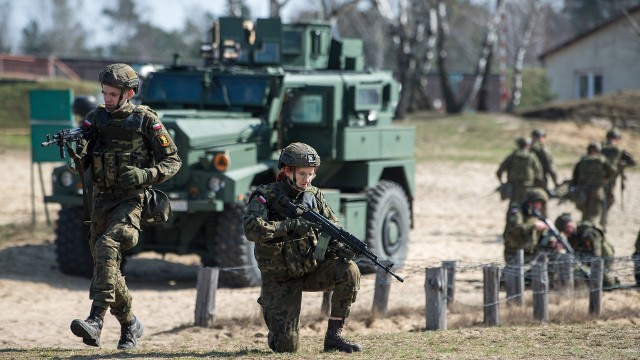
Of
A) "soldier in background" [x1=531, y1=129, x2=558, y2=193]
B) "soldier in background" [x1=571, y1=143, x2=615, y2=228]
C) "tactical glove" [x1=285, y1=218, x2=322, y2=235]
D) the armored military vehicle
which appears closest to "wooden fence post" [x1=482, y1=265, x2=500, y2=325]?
the armored military vehicle

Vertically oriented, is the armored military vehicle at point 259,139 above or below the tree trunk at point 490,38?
below

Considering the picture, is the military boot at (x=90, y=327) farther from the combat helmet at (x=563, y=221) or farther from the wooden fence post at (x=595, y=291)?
the combat helmet at (x=563, y=221)

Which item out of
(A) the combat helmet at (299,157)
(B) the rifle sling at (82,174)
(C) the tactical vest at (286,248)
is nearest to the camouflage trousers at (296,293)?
(C) the tactical vest at (286,248)

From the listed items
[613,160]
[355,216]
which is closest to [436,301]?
[355,216]

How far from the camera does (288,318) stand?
26.6 ft

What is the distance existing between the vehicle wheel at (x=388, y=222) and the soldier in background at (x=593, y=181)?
105 inches

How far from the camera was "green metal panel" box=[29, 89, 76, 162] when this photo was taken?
1686cm

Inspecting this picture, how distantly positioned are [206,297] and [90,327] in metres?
2.76

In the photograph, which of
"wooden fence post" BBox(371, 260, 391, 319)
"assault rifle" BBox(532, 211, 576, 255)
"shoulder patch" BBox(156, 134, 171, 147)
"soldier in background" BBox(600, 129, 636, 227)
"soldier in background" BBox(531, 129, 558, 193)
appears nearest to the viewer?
"shoulder patch" BBox(156, 134, 171, 147)

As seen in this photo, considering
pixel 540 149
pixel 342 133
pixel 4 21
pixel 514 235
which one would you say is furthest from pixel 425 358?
pixel 4 21

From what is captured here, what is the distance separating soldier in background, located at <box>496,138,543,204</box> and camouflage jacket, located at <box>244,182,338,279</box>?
336 inches

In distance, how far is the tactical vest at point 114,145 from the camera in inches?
328

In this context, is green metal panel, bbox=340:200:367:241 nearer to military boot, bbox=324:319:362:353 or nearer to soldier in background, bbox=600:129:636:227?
soldier in background, bbox=600:129:636:227

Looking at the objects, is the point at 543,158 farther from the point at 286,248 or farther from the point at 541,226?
the point at 286,248
